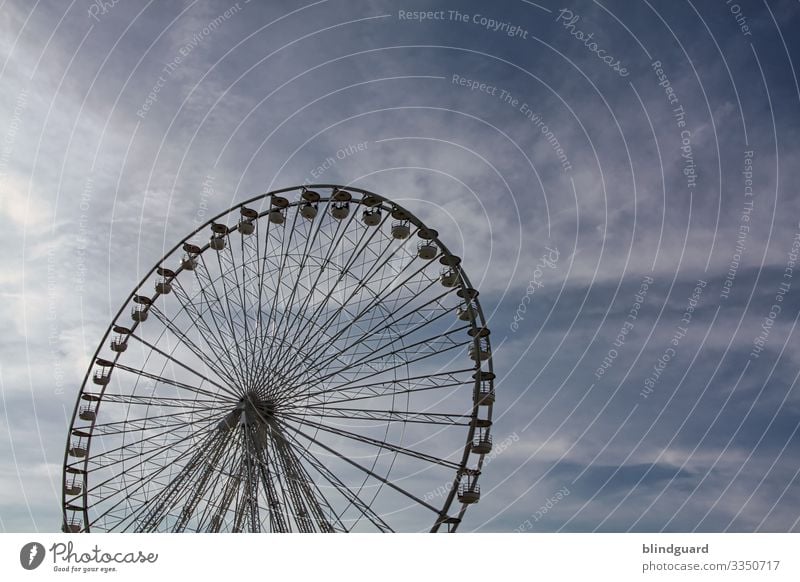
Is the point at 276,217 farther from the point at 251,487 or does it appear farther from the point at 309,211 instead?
the point at 251,487

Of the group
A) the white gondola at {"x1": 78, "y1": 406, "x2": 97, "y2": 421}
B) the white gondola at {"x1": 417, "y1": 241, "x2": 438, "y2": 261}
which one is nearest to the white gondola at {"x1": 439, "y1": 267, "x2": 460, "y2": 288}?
Answer: the white gondola at {"x1": 417, "y1": 241, "x2": 438, "y2": 261}

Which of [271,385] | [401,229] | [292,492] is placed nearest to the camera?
[292,492]

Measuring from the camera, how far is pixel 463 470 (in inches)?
1019

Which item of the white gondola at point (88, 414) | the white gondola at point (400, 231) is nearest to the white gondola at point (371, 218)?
the white gondola at point (400, 231)

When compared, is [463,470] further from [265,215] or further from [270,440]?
[265,215]

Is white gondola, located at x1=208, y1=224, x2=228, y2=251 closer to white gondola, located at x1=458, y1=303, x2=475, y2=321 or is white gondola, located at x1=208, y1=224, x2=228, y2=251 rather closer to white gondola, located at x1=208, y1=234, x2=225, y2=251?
white gondola, located at x1=208, y1=234, x2=225, y2=251
